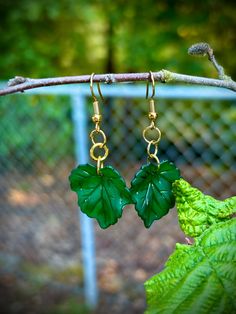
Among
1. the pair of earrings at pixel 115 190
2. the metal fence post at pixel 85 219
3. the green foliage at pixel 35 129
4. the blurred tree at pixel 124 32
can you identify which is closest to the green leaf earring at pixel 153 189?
the pair of earrings at pixel 115 190

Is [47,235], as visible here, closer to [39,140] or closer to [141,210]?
[39,140]

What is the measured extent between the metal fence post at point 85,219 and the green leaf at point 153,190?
6.38 ft

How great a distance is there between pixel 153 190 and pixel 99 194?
0.08 m

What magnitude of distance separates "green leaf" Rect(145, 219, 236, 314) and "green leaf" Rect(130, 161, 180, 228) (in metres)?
0.07

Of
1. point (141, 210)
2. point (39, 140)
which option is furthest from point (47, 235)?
point (141, 210)

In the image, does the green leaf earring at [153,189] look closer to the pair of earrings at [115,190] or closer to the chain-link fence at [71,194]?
the pair of earrings at [115,190]

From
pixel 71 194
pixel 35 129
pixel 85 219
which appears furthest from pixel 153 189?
pixel 71 194

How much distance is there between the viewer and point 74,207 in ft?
11.4

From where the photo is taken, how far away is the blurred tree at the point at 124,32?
3471 millimetres

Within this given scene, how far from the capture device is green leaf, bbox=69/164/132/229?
2.00 ft

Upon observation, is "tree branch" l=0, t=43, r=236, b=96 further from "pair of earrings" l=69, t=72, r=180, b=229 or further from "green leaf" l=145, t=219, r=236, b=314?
"green leaf" l=145, t=219, r=236, b=314

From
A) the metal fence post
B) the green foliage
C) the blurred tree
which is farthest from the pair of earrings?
the blurred tree

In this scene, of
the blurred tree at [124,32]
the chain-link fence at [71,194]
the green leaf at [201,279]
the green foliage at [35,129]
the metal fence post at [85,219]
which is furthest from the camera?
the blurred tree at [124,32]

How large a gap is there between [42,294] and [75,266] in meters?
0.32
